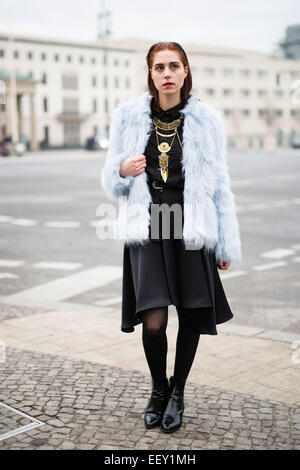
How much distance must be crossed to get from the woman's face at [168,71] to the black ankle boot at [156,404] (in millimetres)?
1553

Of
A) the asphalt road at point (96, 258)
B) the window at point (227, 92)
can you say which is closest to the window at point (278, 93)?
the window at point (227, 92)

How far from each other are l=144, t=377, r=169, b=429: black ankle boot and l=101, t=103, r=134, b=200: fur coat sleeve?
3.44ft

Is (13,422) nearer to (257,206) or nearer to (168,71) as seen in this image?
(168,71)

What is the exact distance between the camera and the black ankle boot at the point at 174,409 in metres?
3.24

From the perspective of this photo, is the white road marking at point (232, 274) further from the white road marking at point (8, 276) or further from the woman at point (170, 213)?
the woman at point (170, 213)

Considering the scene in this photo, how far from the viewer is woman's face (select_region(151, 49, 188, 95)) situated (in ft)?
10.8

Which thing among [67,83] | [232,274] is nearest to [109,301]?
[232,274]

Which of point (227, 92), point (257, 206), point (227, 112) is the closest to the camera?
point (257, 206)

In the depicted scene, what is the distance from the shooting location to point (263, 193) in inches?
688

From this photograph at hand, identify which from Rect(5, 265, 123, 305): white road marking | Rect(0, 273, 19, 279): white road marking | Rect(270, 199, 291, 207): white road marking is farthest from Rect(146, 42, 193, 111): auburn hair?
Rect(270, 199, 291, 207): white road marking

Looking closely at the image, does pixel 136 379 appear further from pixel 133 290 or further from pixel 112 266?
pixel 112 266

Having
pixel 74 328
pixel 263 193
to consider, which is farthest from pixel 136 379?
pixel 263 193

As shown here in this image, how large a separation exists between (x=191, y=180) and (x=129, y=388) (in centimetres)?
139

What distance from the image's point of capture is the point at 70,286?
721cm
